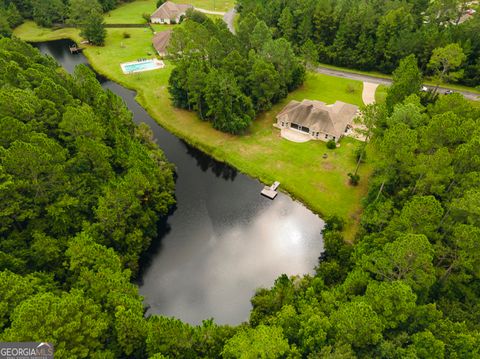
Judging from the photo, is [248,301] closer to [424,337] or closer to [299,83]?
[424,337]

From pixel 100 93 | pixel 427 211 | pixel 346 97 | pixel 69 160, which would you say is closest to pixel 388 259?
pixel 427 211

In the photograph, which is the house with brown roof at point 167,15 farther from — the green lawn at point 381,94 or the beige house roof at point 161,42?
the green lawn at point 381,94

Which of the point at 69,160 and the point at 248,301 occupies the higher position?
the point at 69,160

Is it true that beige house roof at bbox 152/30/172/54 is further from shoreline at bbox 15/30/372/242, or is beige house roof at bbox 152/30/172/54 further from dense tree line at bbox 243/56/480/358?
dense tree line at bbox 243/56/480/358

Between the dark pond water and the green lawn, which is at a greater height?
the green lawn

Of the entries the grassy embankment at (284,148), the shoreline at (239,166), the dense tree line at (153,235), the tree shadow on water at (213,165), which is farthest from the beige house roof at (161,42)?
the dense tree line at (153,235)

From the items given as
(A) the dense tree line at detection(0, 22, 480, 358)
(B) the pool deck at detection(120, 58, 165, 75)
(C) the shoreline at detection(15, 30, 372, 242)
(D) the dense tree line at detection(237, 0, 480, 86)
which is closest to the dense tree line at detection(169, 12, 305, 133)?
(C) the shoreline at detection(15, 30, 372, 242)
